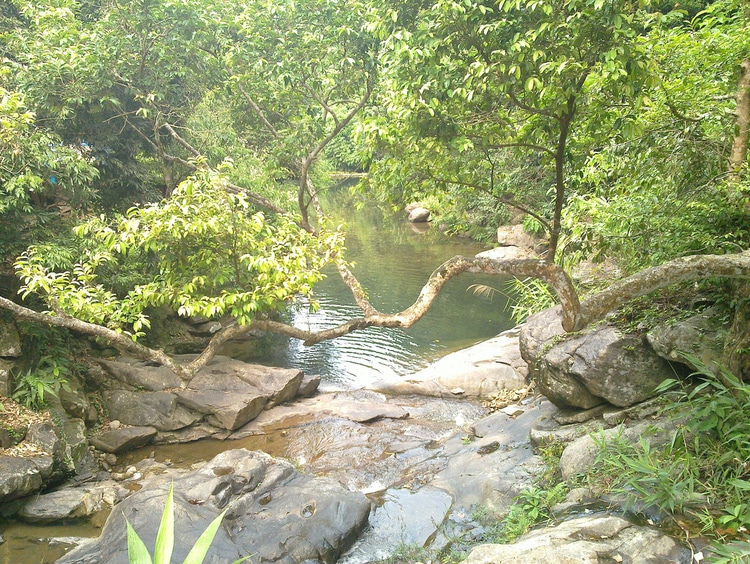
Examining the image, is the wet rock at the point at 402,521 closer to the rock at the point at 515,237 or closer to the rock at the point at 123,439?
the rock at the point at 123,439

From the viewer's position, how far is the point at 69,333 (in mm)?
8914

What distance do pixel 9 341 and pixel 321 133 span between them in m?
6.10

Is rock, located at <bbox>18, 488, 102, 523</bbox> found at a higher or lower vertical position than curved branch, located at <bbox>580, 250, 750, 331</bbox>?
lower

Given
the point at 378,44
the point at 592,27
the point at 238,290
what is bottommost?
the point at 238,290

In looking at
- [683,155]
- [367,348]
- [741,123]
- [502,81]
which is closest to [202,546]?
[502,81]

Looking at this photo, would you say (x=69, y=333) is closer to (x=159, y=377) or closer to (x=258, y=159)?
(x=159, y=377)

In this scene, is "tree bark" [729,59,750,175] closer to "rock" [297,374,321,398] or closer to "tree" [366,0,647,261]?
"tree" [366,0,647,261]

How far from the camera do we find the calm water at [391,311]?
12.1 m

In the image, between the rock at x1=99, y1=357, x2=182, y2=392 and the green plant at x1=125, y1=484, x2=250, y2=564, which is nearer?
the green plant at x1=125, y1=484, x2=250, y2=564

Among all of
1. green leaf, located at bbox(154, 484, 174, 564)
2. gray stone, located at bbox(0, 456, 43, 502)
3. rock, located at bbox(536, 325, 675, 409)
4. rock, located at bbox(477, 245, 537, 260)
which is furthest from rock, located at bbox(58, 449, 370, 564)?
rock, located at bbox(477, 245, 537, 260)

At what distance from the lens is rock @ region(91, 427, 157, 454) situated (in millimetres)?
7945

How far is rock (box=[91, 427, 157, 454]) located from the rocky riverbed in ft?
0.07

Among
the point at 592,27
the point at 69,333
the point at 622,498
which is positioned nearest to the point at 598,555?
the point at 622,498

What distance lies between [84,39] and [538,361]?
896 centimetres
